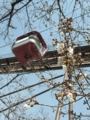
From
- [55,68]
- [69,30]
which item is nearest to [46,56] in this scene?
[55,68]

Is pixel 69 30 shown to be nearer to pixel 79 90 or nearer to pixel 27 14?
pixel 79 90

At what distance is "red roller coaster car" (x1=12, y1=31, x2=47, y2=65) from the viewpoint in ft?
17.7

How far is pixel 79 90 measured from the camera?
383 centimetres

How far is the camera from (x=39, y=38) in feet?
18.6

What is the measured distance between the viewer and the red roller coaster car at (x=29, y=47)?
212 inches

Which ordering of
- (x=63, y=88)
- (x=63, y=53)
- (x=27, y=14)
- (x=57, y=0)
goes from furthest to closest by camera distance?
(x=27, y=14), (x=57, y=0), (x=63, y=88), (x=63, y=53)

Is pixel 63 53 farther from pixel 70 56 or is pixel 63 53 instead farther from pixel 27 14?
pixel 27 14

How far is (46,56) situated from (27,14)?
3.30 ft

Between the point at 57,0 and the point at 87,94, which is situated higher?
the point at 57,0

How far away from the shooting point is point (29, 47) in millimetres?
5637

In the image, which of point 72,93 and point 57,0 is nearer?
point 72,93

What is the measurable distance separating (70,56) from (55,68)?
292cm

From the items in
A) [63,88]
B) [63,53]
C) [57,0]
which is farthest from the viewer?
[57,0]

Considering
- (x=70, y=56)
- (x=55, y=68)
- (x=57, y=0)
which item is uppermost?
(x=57, y=0)
